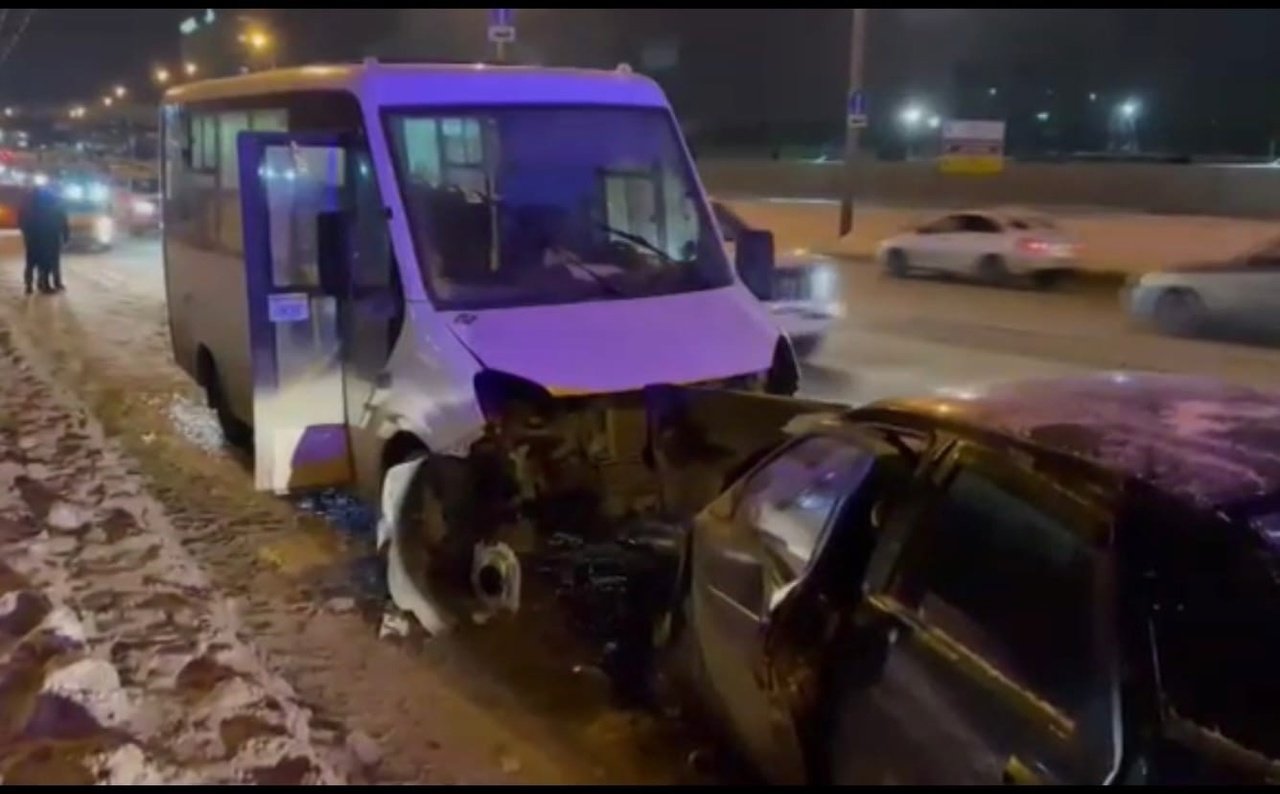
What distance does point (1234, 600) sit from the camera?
2.93m

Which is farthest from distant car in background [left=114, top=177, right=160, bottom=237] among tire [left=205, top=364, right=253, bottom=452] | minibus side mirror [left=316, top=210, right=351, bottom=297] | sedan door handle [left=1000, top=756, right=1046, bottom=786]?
sedan door handle [left=1000, top=756, right=1046, bottom=786]

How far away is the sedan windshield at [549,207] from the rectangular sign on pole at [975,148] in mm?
25557

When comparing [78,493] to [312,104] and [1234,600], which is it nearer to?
[312,104]

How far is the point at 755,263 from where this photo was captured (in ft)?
27.4

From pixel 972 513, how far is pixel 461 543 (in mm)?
3350

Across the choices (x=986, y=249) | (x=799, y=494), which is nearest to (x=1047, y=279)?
(x=986, y=249)

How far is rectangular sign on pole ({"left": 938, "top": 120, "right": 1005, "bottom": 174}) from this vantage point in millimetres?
32500

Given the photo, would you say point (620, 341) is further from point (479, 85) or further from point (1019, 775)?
point (1019, 775)

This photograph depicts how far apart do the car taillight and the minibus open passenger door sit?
55.4ft

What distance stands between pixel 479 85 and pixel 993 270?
17.3m

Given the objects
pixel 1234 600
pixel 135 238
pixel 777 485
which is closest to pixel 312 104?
pixel 777 485

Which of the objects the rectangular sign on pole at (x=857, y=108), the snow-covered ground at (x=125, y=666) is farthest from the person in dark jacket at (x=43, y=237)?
the rectangular sign on pole at (x=857, y=108)

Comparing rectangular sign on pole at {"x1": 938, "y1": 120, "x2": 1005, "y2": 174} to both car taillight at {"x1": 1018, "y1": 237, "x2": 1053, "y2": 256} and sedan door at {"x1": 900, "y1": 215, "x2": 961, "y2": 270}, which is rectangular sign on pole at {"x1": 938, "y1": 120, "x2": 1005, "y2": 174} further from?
car taillight at {"x1": 1018, "y1": 237, "x2": 1053, "y2": 256}

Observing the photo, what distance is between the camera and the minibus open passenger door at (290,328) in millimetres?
8055
